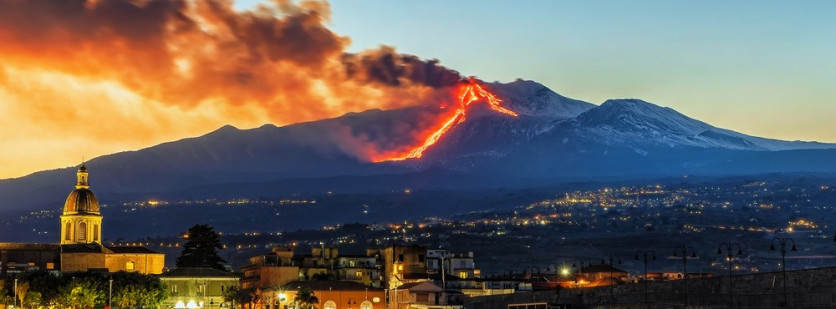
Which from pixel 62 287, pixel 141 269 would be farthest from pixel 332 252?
pixel 62 287

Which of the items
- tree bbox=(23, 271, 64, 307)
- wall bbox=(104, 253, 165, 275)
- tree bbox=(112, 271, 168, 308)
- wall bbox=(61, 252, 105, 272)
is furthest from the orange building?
tree bbox=(23, 271, 64, 307)

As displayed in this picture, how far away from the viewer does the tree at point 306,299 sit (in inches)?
5970

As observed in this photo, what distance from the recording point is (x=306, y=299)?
15188 centimetres

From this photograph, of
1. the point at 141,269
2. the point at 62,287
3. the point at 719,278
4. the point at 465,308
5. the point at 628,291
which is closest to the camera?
the point at 719,278

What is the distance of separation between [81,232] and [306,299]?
4200 cm

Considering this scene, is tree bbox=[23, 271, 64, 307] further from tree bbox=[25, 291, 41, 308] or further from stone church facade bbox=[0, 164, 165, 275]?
stone church facade bbox=[0, 164, 165, 275]

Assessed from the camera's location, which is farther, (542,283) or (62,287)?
(542,283)

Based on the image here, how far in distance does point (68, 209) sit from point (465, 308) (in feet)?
239

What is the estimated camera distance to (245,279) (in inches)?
7426

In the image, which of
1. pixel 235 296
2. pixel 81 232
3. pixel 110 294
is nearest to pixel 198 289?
pixel 235 296

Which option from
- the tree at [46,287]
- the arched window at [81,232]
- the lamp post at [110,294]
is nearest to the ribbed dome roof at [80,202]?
the arched window at [81,232]

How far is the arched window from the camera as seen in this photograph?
178m

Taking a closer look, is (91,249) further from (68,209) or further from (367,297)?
(367,297)

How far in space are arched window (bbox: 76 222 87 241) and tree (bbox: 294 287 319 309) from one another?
39.2 m
